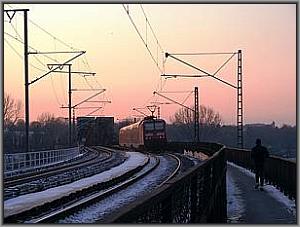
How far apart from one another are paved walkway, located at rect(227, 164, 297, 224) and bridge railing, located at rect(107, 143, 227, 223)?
51 centimetres

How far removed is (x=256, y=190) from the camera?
20.2m

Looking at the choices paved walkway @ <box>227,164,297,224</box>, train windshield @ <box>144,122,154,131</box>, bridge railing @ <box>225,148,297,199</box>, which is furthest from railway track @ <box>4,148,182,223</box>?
train windshield @ <box>144,122,154,131</box>

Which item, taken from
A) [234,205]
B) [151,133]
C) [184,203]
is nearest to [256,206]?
[234,205]

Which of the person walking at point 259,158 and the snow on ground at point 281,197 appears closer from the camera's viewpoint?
the snow on ground at point 281,197

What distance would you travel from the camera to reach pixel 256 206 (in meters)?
15.8

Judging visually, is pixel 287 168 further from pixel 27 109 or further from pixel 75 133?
pixel 75 133

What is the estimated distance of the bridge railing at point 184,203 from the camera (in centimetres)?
581

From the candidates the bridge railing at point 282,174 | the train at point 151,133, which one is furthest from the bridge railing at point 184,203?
the train at point 151,133

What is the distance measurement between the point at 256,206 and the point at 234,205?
75 centimetres

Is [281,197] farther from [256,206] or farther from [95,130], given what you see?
[95,130]

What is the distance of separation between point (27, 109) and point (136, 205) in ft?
101

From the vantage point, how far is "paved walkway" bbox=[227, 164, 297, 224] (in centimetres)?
1340

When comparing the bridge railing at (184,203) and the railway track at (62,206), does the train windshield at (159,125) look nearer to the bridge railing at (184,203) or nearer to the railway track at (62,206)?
the railway track at (62,206)

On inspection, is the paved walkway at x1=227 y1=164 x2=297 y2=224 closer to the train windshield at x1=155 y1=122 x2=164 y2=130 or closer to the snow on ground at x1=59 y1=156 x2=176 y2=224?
the snow on ground at x1=59 y1=156 x2=176 y2=224
